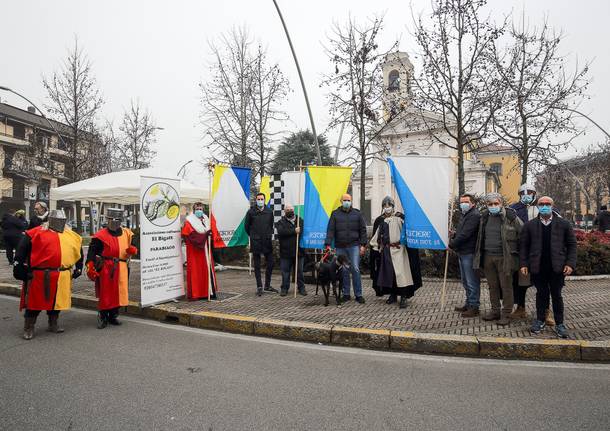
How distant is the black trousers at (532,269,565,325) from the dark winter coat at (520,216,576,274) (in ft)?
0.59

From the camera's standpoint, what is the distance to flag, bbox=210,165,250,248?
29.0 feet

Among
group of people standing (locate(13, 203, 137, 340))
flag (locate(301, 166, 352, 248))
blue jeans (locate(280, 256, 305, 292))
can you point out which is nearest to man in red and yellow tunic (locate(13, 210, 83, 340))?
group of people standing (locate(13, 203, 137, 340))

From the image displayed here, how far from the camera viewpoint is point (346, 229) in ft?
25.7

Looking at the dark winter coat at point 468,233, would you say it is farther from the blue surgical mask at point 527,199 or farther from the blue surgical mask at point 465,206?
the blue surgical mask at point 527,199

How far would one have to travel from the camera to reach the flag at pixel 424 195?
7133mm

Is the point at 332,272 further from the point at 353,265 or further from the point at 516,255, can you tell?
the point at 516,255

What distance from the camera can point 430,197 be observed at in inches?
283

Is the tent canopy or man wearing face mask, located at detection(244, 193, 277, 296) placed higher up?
the tent canopy

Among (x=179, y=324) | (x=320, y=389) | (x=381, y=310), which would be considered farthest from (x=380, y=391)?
(x=179, y=324)

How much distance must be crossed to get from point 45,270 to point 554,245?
7.37 metres

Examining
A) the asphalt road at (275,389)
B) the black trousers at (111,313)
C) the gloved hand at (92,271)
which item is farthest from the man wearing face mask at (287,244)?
the gloved hand at (92,271)

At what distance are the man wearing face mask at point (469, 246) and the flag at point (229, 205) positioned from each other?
4.75 metres

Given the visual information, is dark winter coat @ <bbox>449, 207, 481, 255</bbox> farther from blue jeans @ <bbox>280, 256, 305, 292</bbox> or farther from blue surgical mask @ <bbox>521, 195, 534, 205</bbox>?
blue jeans @ <bbox>280, 256, 305, 292</bbox>

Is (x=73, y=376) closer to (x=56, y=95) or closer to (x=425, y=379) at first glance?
(x=425, y=379)
